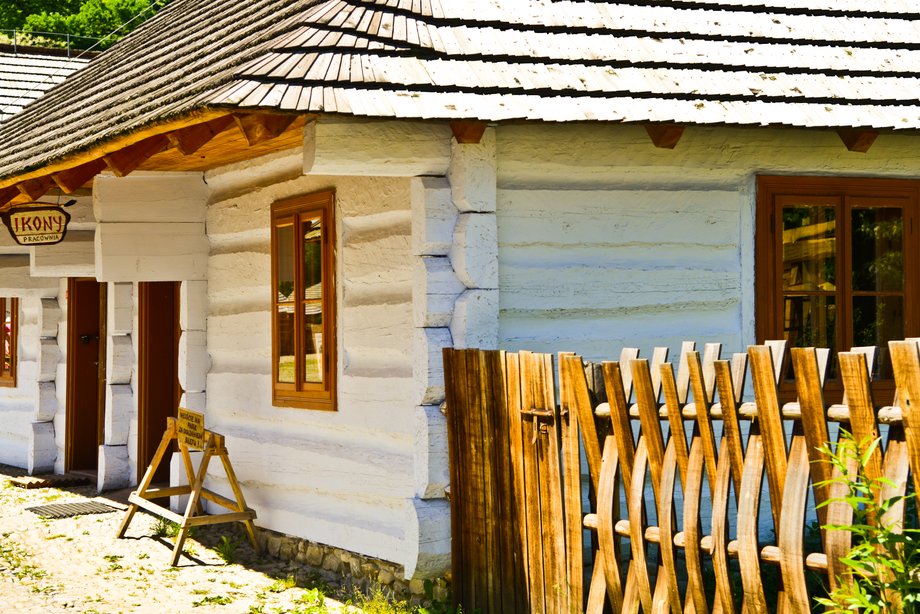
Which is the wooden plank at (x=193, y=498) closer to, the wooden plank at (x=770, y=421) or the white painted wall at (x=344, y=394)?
the white painted wall at (x=344, y=394)

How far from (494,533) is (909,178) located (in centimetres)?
362

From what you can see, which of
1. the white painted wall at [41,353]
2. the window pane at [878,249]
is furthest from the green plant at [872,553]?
the white painted wall at [41,353]

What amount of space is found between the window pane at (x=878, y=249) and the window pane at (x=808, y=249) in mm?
205

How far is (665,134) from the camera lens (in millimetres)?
6992

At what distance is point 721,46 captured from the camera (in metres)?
7.57

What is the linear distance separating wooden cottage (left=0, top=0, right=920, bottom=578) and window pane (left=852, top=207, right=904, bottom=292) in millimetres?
15

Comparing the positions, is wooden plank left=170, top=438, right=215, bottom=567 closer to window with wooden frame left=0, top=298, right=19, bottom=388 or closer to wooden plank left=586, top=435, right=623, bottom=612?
wooden plank left=586, top=435, right=623, bottom=612

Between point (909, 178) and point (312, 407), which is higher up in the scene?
point (909, 178)

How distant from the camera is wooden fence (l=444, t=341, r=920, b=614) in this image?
4.48 metres

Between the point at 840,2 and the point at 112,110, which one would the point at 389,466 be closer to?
the point at 112,110

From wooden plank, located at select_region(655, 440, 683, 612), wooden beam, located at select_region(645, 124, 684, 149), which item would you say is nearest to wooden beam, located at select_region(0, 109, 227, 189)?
wooden beam, located at select_region(645, 124, 684, 149)

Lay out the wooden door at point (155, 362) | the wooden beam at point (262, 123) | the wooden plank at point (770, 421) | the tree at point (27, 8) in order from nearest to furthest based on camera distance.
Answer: the wooden plank at point (770, 421) → the wooden beam at point (262, 123) → the wooden door at point (155, 362) → the tree at point (27, 8)

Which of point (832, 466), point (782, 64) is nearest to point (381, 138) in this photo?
point (782, 64)

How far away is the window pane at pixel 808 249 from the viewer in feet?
25.1
